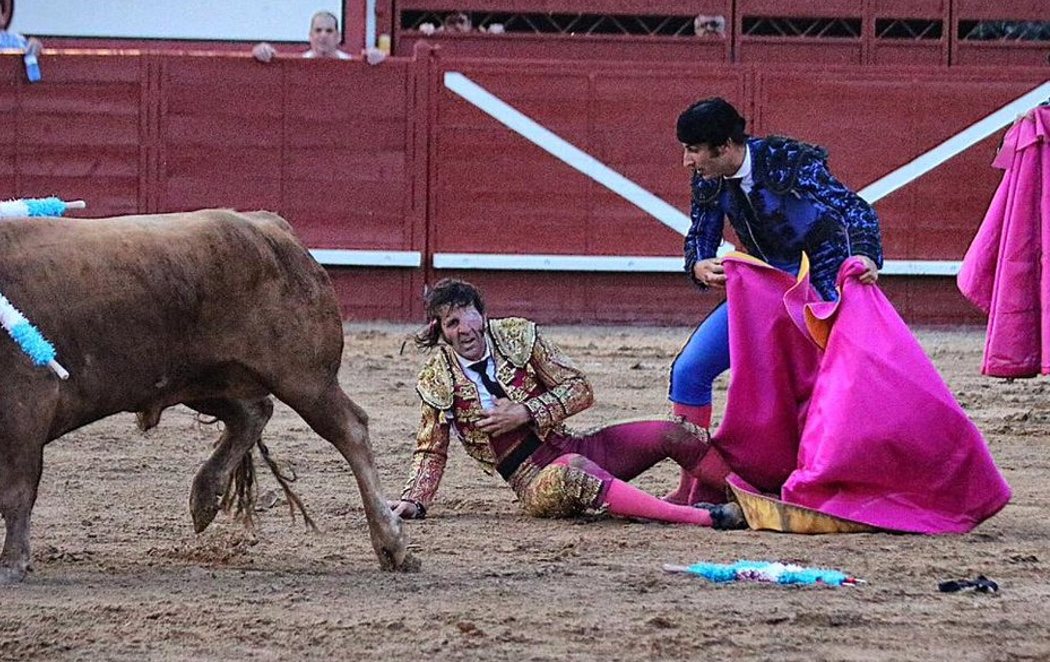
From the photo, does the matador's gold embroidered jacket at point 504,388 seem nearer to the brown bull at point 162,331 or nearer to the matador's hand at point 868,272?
the brown bull at point 162,331

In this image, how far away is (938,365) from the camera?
8.29 metres

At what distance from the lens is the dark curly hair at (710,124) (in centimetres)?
436

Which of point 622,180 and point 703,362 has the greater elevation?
point 622,180

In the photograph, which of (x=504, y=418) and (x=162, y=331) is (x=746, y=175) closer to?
(x=504, y=418)

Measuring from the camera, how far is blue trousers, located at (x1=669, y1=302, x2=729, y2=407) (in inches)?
182

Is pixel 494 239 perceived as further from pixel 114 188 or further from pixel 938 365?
pixel 938 365

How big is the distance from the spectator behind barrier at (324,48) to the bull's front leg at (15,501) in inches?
257

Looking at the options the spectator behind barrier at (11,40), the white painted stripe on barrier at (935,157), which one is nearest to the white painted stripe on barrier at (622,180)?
the white painted stripe on barrier at (935,157)

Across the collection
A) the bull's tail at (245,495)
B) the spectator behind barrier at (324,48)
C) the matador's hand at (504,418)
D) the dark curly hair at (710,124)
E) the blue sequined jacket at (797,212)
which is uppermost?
the spectator behind barrier at (324,48)

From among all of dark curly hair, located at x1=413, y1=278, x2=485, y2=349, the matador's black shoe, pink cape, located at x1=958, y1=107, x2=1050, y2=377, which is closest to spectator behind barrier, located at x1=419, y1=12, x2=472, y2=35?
pink cape, located at x1=958, y1=107, x2=1050, y2=377

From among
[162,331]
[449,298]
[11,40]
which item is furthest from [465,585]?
[11,40]

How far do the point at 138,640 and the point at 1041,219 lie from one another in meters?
3.57

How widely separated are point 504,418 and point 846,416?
31.1 inches

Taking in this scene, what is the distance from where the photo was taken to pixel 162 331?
3764mm
